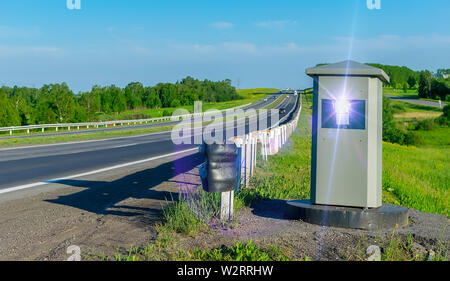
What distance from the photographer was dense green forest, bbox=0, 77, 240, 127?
88.4 m

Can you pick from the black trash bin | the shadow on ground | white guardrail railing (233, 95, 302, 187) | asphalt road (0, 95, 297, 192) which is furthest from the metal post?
asphalt road (0, 95, 297, 192)

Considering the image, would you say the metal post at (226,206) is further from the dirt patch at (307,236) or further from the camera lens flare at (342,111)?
the camera lens flare at (342,111)

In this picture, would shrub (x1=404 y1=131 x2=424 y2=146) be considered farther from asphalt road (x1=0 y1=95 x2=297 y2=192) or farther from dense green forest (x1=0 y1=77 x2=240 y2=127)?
dense green forest (x1=0 y1=77 x2=240 y2=127)

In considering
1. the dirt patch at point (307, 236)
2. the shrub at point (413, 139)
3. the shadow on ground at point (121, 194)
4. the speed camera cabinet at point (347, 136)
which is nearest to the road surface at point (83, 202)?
the shadow on ground at point (121, 194)

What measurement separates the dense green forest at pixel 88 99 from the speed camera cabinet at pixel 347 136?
247ft

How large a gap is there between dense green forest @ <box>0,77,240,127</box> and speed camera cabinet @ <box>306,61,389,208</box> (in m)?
75.3

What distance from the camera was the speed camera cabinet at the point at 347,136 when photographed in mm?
6598

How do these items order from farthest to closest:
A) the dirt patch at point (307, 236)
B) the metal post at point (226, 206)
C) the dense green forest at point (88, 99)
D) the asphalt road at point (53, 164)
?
the dense green forest at point (88, 99) → the asphalt road at point (53, 164) → the metal post at point (226, 206) → the dirt patch at point (307, 236)

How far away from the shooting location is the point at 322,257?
518 cm

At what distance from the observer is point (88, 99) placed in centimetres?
11631

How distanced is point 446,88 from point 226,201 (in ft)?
449

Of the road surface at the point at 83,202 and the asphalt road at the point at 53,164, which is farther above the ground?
the road surface at the point at 83,202

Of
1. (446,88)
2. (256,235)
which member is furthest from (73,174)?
(446,88)
